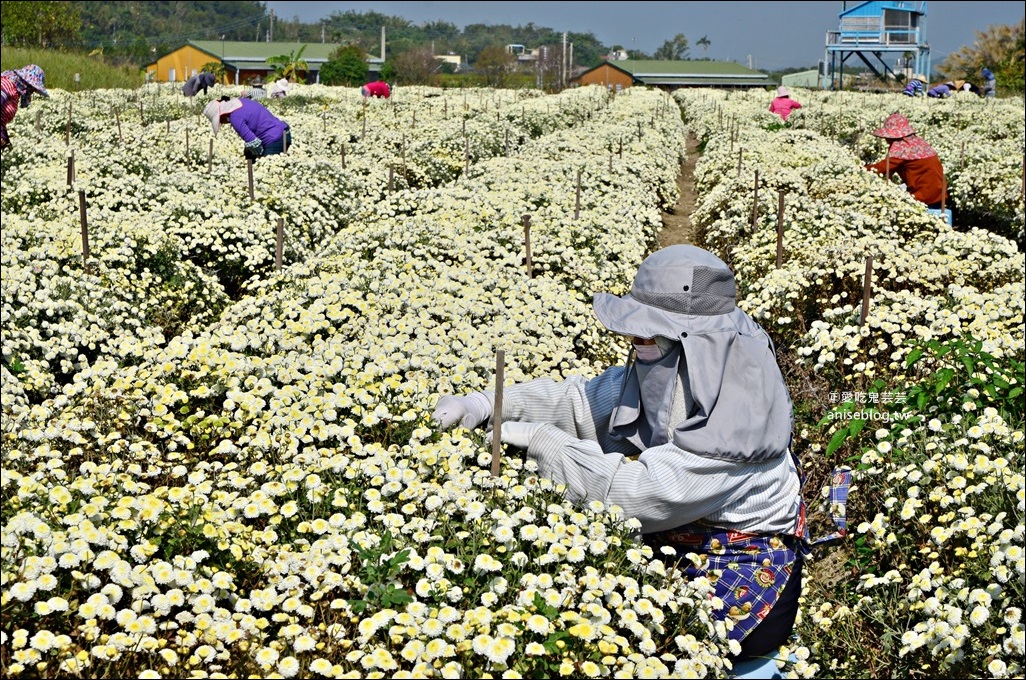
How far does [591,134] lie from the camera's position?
60.4ft

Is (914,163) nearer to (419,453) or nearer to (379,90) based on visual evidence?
(419,453)

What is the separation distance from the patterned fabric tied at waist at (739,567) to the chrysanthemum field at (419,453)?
0.26 m

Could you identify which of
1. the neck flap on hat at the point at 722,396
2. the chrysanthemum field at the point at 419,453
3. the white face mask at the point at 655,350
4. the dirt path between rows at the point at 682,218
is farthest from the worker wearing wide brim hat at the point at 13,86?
the neck flap on hat at the point at 722,396

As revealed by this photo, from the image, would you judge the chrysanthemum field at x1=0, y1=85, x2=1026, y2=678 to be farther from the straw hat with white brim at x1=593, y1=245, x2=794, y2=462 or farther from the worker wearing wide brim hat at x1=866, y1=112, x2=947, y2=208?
the worker wearing wide brim hat at x1=866, y1=112, x2=947, y2=208

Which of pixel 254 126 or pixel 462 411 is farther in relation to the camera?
pixel 254 126

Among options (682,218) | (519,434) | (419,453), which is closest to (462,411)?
(519,434)

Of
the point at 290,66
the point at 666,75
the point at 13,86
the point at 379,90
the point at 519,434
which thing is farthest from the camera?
the point at 666,75

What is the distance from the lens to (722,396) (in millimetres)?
3619

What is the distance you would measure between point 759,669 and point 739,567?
14.7 inches

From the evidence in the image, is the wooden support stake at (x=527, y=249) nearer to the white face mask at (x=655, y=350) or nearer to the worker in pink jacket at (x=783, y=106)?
the white face mask at (x=655, y=350)

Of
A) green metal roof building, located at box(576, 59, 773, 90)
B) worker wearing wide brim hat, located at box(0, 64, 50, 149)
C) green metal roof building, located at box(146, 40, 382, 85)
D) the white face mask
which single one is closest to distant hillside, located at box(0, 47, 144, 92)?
worker wearing wide brim hat, located at box(0, 64, 50, 149)

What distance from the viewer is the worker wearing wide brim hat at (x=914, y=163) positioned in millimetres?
13695

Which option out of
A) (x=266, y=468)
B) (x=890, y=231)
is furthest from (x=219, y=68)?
(x=266, y=468)

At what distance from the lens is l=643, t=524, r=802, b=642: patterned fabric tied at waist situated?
3.71 metres
